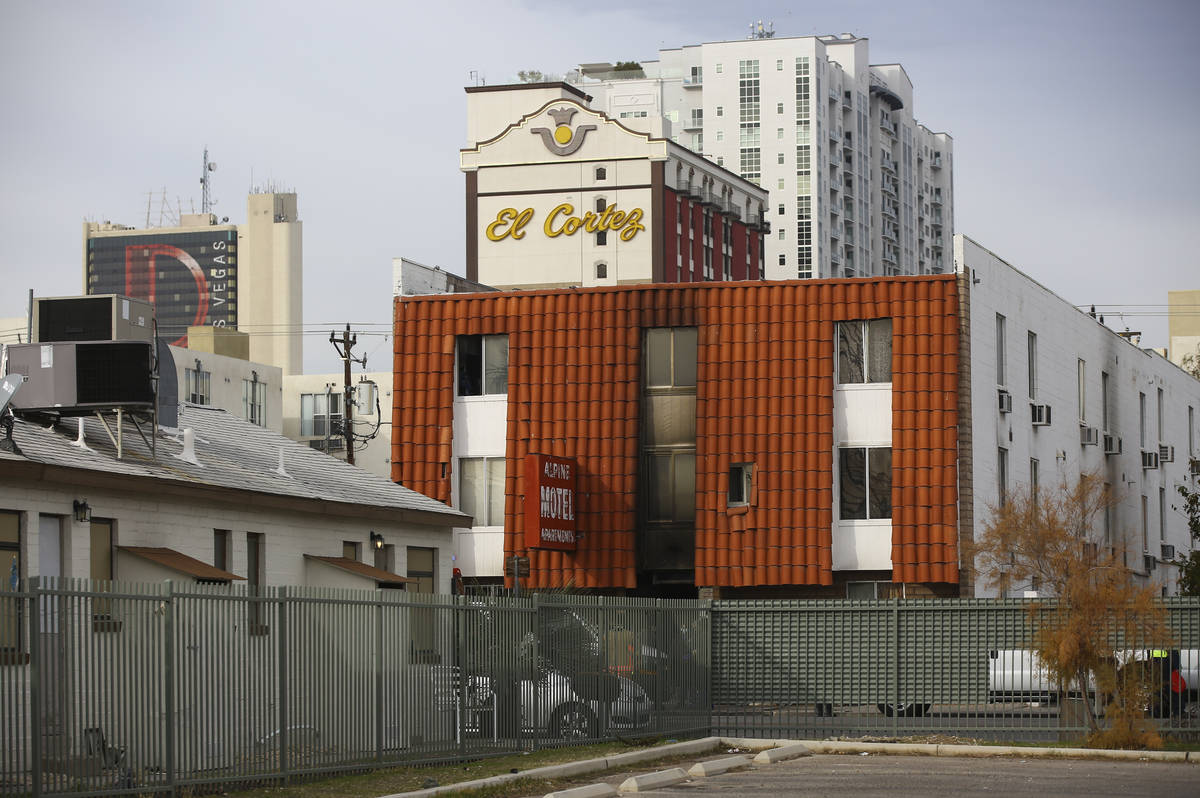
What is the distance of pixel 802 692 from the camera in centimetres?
2702

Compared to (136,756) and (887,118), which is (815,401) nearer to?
(136,756)

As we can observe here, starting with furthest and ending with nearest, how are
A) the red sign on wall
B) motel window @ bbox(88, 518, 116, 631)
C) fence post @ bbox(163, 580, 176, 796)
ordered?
the red sign on wall → motel window @ bbox(88, 518, 116, 631) → fence post @ bbox(163, 580, 176, 796)

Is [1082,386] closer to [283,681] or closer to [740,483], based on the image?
[740,483]

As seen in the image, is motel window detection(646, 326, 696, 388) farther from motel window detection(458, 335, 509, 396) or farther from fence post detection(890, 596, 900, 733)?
fence post detection(890, 596, 900, 733)

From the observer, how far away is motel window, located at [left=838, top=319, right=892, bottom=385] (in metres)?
40.7

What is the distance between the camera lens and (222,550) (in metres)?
27.1

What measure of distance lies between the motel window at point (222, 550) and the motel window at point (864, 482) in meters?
17.8

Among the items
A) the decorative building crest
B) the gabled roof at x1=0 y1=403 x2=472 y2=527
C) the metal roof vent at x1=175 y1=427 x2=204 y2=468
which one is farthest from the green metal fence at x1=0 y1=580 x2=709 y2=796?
the decorative building crest

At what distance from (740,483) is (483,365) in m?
7.58

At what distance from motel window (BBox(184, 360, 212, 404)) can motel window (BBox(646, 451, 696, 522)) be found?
236 ft

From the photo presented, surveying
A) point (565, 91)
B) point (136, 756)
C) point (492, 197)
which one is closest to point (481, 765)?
point (136, 756)

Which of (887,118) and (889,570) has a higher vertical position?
(887,118)

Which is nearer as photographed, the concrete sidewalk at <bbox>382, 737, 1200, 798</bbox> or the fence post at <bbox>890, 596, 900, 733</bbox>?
the concrete sidewalk at <bbox>382, 737, 1200, 798</bbox>

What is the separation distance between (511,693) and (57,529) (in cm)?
646
